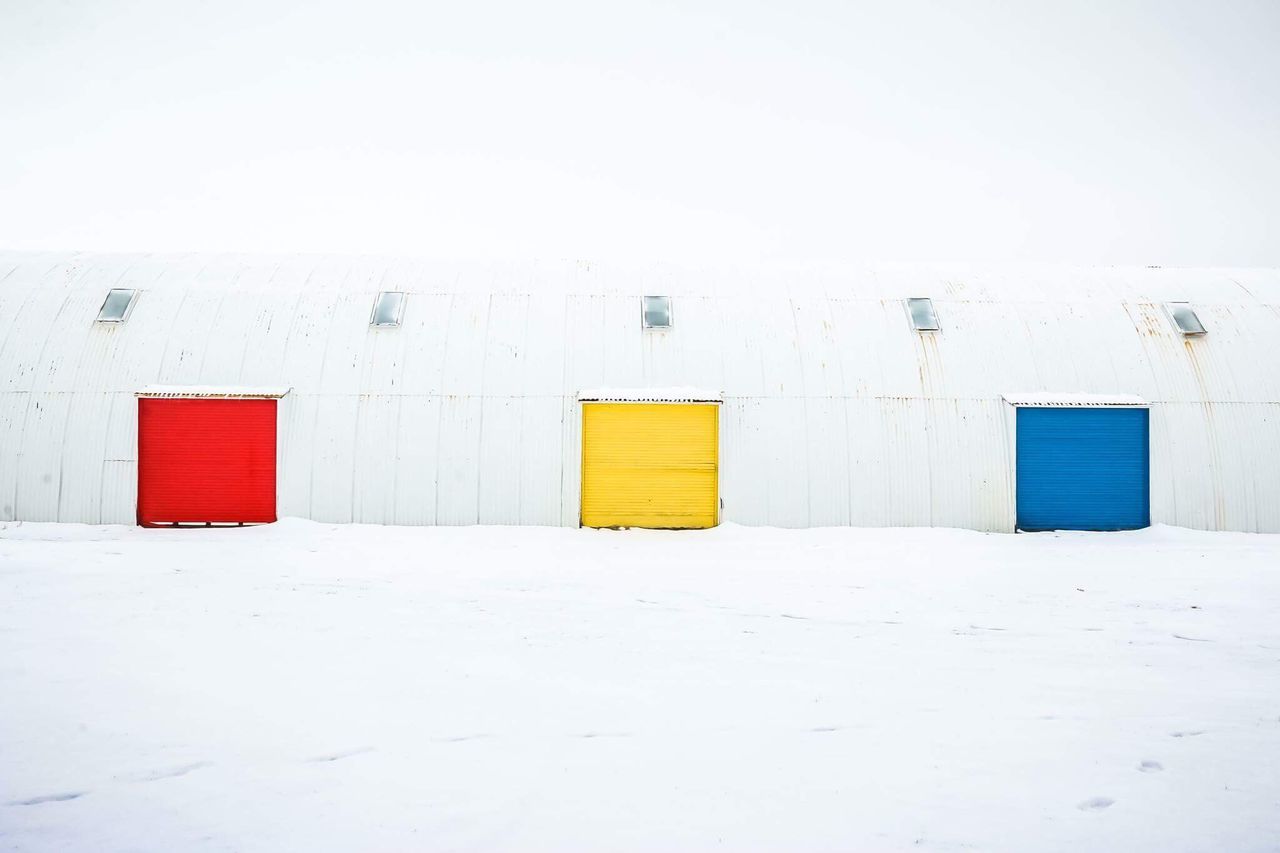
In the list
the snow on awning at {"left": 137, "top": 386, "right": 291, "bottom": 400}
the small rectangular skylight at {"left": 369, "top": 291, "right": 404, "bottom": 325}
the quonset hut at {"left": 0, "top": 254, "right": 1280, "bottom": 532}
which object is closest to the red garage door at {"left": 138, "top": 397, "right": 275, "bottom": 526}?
the quonset hut at {"left": 0, "top": 254, "right": 1280, "bottom": 532}

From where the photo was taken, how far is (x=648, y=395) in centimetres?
1603

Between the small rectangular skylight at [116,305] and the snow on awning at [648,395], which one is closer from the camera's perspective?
the snow on awning at [648,395]

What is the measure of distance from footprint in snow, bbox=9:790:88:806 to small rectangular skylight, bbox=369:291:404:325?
13583 millimetres

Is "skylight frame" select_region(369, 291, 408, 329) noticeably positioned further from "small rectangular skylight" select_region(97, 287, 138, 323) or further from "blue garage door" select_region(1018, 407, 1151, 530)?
"blue garage door" select_region(1018, 407, 1151, 530)

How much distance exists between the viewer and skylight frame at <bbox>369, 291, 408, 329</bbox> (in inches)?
672

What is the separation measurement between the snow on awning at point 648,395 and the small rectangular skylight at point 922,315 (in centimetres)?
555

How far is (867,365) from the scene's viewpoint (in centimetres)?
1695

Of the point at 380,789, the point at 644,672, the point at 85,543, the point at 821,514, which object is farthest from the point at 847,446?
the point at 85,543

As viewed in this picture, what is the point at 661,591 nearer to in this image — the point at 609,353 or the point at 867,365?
the point at 609,353

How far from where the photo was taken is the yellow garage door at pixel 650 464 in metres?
16.1

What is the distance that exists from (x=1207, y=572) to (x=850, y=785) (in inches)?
444

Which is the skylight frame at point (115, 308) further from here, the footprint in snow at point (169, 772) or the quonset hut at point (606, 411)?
the footprint in snow at point (169, 772)

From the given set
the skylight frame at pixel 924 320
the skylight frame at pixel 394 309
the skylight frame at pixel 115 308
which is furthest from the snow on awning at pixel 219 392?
the skylight frame at pixel 924 320

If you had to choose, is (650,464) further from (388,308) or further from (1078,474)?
(1078,474)
